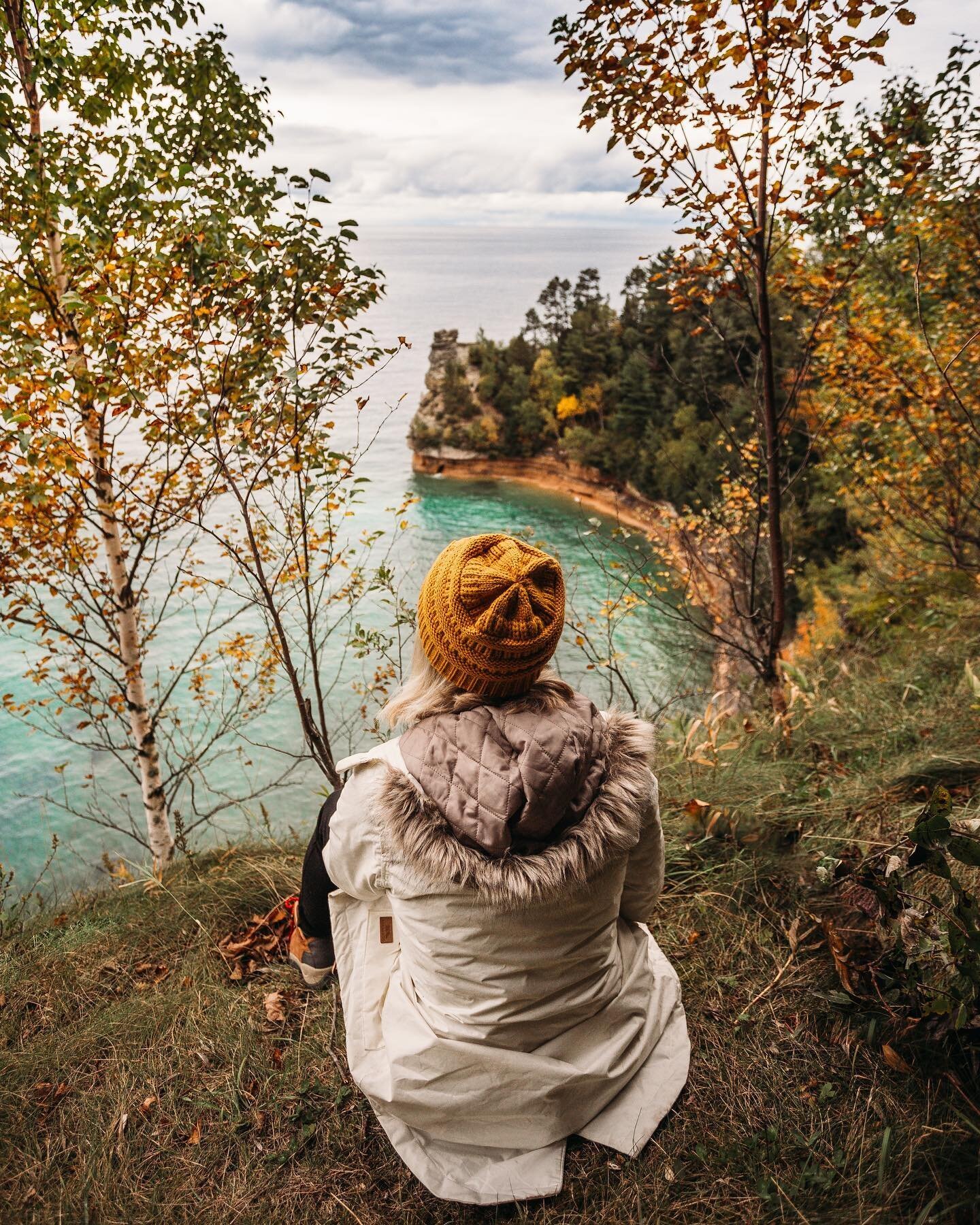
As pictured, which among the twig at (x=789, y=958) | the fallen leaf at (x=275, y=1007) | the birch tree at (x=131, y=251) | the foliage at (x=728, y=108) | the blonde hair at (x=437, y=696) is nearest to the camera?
the blonde hair at (x=437, y=696)

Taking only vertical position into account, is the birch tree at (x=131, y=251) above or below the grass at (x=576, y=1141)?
above

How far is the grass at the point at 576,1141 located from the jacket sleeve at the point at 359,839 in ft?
3.09

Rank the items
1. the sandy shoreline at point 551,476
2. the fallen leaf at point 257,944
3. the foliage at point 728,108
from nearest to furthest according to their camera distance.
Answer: the fallen leaf at point 257,944, the foliage at point 728,108, the sandy shoreline at point 551,476

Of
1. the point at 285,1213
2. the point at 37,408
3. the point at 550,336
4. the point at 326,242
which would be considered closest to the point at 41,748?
the point at 37,408

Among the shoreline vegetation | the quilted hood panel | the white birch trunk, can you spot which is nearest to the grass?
the shoreline vegetation

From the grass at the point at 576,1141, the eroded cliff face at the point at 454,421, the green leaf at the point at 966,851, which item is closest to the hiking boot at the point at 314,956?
the grass at the point at 576,1141

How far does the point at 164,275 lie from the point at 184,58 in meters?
1.33

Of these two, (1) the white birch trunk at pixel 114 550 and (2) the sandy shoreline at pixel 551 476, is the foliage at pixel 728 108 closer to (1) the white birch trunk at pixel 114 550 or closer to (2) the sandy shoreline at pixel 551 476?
(1) the white birch trunk at pixel 114 550

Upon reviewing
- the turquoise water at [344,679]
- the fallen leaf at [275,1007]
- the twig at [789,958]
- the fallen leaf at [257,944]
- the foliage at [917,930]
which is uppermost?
the foliage at [917,930]

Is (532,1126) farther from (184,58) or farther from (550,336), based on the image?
(550,336)

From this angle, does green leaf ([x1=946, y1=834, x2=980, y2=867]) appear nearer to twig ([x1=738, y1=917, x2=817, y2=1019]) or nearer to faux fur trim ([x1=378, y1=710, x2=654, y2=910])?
faux fur trim ([x1=378, y1=710, x2=654, y2=910])

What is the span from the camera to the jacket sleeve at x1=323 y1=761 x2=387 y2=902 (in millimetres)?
1575

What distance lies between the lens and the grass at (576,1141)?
1813 mm

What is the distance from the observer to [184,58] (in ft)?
14.0
